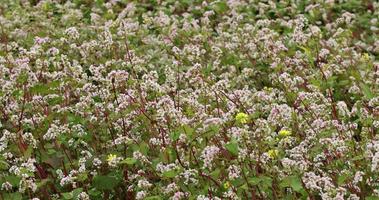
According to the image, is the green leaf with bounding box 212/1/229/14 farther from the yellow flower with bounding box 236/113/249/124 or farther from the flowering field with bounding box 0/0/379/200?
the yellow flower with bounding box 236/113/249/124

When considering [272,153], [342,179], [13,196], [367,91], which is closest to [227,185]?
[272,153]

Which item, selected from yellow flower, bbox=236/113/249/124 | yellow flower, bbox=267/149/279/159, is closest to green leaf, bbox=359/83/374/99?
yellow flower, bbox=236/113/249/124

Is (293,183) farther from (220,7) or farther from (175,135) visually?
(220,7)

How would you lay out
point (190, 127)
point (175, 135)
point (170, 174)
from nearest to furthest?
point (170, 174) < point (175, 135) < point (190, 127)

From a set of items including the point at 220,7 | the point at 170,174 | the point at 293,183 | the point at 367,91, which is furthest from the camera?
the point at 220,7

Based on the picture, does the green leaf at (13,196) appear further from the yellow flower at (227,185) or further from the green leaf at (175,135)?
the yellow flower at (227,185)

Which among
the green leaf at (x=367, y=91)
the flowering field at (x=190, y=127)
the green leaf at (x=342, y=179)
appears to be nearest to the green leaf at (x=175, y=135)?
the flowering field at (x=190, y=127)

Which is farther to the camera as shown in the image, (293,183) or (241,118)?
(241,118)

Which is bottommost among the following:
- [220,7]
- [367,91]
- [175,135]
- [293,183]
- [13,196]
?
[220,7]

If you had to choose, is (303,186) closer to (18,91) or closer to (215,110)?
(215,110)

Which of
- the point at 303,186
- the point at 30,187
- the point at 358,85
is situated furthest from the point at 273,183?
the point at 358,85
